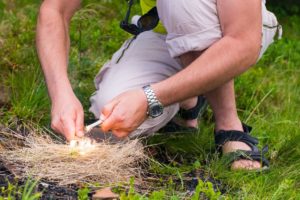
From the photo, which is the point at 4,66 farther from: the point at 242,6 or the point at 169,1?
the point at 242,6

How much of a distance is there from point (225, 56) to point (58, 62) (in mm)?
737

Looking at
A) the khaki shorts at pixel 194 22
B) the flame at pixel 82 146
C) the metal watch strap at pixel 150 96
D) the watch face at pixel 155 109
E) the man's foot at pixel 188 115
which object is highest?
the khaki shorts at pixel 194 22

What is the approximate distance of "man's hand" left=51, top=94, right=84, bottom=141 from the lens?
9.11 ft

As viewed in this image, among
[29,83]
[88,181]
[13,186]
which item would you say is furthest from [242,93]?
[13,186]

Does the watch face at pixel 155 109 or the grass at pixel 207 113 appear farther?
the grass at pixel 207 113

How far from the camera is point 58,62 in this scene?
3104 millimetres

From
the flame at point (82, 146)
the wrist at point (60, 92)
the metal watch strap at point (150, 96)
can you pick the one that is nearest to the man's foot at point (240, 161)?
the metal watch strap at point (150, 96)

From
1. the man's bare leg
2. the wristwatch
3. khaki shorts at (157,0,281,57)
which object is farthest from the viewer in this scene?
the man's bare leg

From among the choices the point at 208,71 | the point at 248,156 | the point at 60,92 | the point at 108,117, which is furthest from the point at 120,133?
the point at 248,156

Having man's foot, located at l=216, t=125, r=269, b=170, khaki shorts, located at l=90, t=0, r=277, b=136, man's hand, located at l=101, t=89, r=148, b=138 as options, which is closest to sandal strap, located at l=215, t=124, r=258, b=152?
man's foot, located at l=216, t=125, r=269, b=170

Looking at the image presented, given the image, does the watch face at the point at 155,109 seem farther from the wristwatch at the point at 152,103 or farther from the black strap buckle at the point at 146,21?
the black strap buckle at the point at 146,21

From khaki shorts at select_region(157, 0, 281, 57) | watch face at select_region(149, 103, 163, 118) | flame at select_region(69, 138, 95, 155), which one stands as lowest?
flame at select_region(69, 138, 95, 155)

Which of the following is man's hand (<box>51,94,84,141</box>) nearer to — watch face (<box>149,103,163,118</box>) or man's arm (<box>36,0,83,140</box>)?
man's arm (<box>36,0,83,140</box>)

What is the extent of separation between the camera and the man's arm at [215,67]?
2.80 metres
